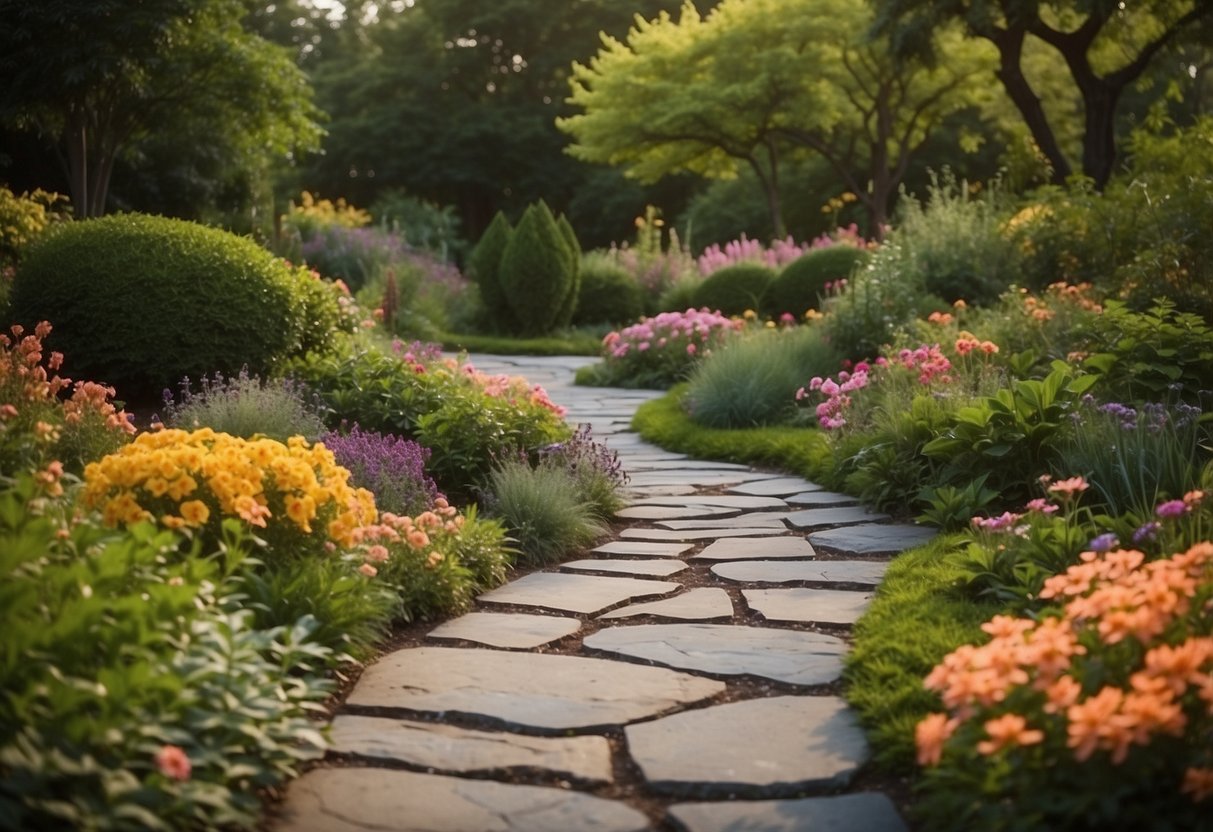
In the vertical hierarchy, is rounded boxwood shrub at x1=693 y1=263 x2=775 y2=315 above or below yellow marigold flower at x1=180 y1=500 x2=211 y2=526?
above

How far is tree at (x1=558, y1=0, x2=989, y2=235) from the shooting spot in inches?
811

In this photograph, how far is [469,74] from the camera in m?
35.5

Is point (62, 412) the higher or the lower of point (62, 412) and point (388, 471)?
the higher

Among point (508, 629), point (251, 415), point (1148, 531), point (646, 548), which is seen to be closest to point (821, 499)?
point (646, 548)

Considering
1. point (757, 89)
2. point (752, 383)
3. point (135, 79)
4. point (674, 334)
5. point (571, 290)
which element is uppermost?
point (757, 89)

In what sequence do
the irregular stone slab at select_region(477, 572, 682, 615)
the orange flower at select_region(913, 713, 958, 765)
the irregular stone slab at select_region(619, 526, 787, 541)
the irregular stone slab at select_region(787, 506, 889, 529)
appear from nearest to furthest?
the orange flower at select_region(913, 713, 958, 765)
the irregular stone slab at select_region(477, 572, 682, 615)
the irregular stone slab at select_region(619, 526, 787, 541)
the irregular stone slab at select_region(787, 506, 889, 529)

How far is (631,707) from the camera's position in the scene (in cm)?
307

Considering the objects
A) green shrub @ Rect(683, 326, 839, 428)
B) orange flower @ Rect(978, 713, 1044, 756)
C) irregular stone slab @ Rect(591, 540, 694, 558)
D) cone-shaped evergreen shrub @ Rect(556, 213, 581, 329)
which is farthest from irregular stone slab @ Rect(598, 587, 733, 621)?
cone-shaped evergreen shrub @ Rect(556, 213, 581, 329)

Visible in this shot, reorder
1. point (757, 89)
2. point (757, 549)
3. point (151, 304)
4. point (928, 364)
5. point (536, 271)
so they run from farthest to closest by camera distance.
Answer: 1. point (757, 89)
2. point (536, 271)
3. point (151, 304)
4. point (928, 364)
5. point (757, 549)

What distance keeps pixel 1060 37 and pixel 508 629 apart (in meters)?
15.1

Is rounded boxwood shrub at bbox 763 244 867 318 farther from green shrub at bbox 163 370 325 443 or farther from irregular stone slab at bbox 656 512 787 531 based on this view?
green shrub at bbox 163 370 325 443

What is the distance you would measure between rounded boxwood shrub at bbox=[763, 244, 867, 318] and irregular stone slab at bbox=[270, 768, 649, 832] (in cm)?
1015

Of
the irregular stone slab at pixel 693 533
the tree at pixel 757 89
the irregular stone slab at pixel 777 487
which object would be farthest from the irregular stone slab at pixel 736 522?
the tree at pixel 757 89

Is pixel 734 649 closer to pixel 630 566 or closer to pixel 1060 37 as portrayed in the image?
pixel 630 566
